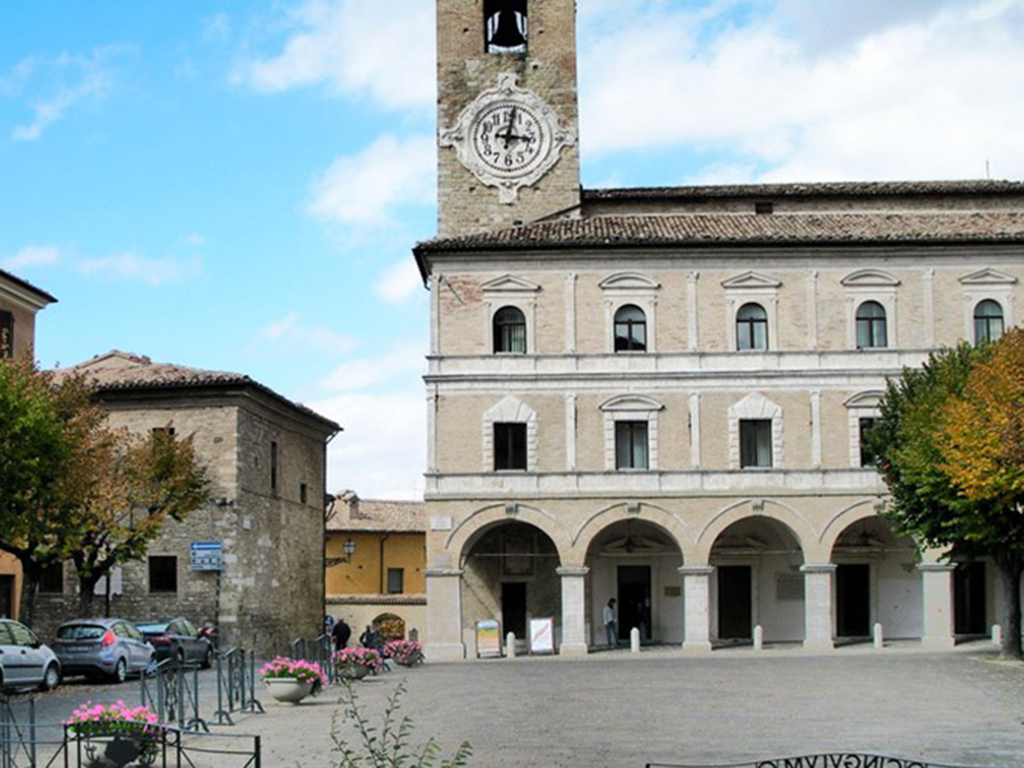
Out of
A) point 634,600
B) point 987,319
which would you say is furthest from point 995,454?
point 634,600

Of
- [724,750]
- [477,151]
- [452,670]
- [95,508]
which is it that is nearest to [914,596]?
[452,670]

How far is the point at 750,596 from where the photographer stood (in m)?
44.1

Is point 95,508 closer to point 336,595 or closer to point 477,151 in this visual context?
point 477,151

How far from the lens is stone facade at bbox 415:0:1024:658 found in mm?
41469

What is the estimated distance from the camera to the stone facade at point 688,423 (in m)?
41.5

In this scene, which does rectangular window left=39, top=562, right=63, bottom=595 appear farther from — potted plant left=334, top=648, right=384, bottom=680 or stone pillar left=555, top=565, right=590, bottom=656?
stone pillar left=555, top=565, right=590, bottom=656

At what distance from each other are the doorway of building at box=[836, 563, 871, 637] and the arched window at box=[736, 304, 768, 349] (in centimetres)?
718

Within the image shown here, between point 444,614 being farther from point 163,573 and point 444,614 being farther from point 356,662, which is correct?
point 356,662

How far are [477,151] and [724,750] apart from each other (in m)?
31.0

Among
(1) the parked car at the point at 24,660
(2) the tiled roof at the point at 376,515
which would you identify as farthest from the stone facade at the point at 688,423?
(2) the tiled roof at the point at 376,515

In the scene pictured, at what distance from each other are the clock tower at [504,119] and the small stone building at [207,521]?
8.94 m

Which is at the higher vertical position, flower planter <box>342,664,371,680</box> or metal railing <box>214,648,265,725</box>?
metal railing <box>214,648,265,725</box>

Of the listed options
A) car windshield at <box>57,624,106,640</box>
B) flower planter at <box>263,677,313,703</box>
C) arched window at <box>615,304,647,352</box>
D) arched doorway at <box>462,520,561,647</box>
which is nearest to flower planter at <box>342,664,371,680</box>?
car windshield at <box>57,624,106,640</box>

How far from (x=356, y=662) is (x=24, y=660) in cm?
703
